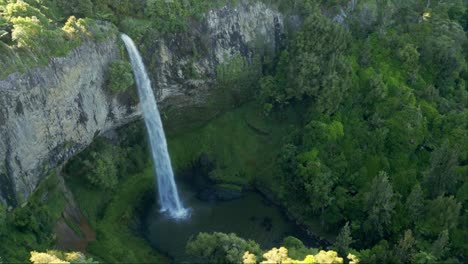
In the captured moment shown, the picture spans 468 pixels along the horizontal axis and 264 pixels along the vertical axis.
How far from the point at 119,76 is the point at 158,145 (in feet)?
27.5

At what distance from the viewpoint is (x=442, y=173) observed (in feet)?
119

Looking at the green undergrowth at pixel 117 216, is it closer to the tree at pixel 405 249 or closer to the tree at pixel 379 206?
the tree at pixel 379 206

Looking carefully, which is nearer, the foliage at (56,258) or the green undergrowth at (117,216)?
the foliage at (56,258)

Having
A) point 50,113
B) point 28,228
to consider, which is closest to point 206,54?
point 50,113

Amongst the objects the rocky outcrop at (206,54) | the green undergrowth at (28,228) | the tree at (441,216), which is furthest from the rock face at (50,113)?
the tree at (441,216)

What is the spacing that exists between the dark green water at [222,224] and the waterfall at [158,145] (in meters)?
0.99

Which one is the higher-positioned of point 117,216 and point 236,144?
point 236,144

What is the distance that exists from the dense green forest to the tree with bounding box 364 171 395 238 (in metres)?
0.10

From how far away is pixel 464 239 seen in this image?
112 ft

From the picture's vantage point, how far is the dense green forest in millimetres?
31250

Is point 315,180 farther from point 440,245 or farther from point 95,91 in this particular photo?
point 95,91

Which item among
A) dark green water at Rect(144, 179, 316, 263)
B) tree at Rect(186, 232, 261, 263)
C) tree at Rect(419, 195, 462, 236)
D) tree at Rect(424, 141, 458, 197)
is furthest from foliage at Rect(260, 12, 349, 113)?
tree at Rect(186, 232, 261, 263)

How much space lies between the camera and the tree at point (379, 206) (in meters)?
34.5

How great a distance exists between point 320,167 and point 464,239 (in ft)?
38.8
